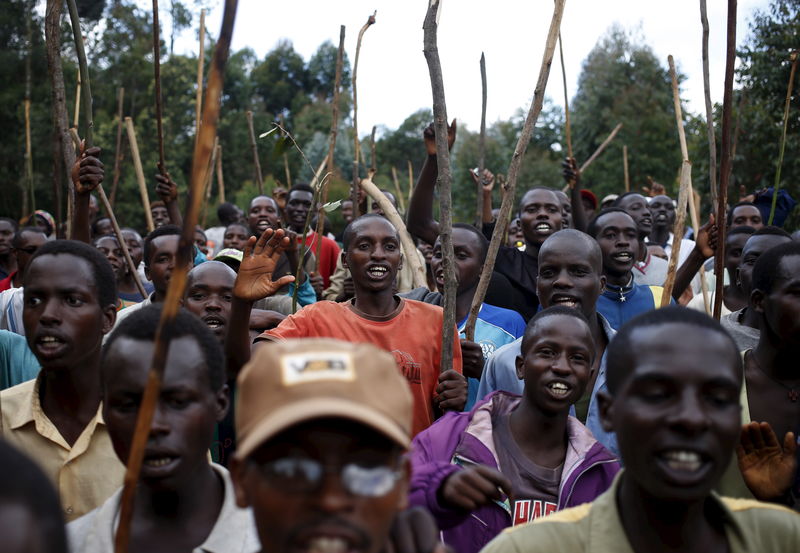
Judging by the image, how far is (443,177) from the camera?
3.57 metres

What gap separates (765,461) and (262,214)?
21.1 feet

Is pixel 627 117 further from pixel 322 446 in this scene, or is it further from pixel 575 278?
pixel 322 446

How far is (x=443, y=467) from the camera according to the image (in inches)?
95.0

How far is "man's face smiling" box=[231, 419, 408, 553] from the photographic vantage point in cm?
158

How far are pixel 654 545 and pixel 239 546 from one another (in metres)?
1.06

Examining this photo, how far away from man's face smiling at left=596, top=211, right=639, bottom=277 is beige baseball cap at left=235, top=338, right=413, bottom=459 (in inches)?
165

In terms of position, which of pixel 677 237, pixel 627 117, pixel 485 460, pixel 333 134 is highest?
pixel 627 117

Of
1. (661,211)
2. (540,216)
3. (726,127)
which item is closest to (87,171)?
(726,127)

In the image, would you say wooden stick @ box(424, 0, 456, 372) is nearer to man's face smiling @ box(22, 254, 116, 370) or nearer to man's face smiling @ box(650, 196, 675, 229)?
man's face smiling @ box(22, 254, 116, 370)

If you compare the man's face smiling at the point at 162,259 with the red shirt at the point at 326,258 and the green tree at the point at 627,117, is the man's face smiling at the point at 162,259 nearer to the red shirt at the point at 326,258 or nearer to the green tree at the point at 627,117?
the red shirt at the point at 326,258

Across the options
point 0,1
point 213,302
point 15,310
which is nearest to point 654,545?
point 213,302

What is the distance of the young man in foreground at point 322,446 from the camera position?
62.5 inches

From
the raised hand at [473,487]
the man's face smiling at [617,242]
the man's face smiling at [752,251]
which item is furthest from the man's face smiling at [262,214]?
the raised hand at [473,487]

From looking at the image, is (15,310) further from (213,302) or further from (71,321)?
(71,321)
